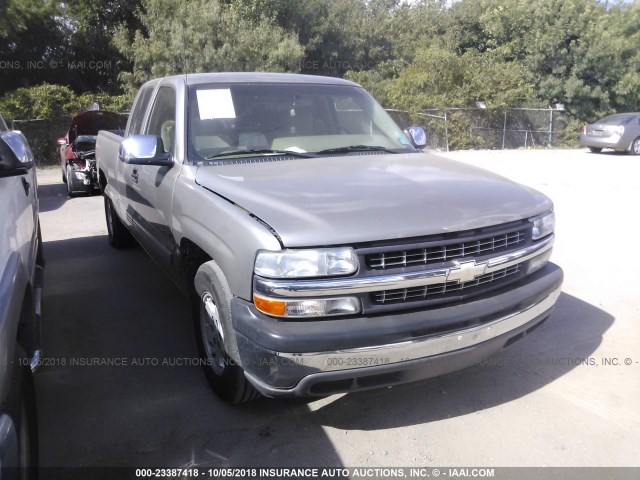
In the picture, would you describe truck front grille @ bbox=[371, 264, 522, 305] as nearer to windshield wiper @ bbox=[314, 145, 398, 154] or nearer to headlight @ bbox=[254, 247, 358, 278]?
headlight @ bbox=[254, 247, 358, 278]

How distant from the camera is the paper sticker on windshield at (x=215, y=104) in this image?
394 cm

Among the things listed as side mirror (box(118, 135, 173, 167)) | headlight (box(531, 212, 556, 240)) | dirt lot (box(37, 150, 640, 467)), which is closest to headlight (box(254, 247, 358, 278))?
dirt lot (box(37, 150, 640, 467))

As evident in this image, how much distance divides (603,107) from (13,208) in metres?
27.8

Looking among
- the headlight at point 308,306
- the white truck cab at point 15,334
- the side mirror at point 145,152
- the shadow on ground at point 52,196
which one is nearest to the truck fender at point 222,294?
the headlight at point 308,306

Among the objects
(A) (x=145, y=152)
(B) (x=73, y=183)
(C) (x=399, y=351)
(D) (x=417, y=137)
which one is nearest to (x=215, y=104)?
(A) (x=145, y=152)

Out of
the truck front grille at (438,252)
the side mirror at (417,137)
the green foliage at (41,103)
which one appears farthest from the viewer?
the green foliage at (41,103)

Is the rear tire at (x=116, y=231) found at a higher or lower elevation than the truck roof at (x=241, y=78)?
lower

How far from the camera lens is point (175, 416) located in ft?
10.9

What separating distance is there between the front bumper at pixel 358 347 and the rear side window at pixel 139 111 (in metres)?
2.86

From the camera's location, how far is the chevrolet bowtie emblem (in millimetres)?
2805

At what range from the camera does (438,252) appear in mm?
2799

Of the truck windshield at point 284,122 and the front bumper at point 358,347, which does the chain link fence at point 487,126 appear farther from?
the front bumper at point 358,347

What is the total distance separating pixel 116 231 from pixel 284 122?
3505mm

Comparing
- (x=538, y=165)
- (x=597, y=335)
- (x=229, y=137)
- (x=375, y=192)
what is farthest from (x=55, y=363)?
(x=538, y=165)
